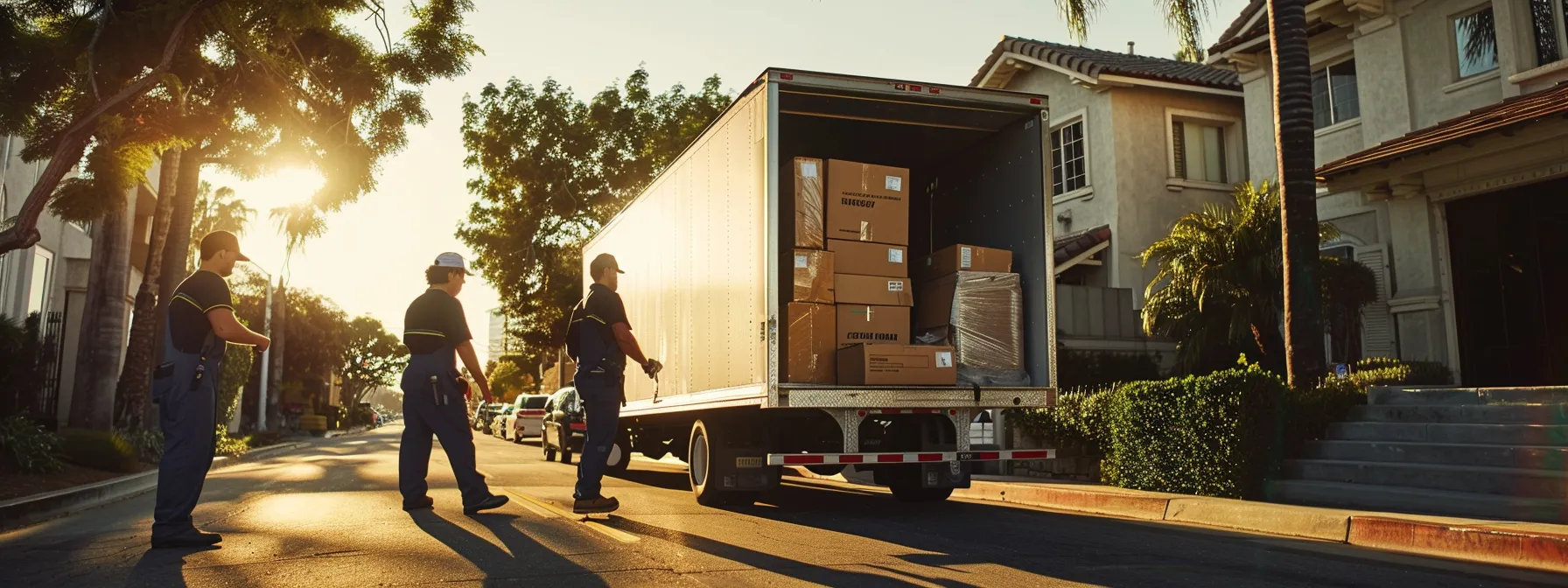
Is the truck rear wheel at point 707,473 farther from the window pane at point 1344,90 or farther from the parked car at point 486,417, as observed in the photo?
the parked car at point 486,417

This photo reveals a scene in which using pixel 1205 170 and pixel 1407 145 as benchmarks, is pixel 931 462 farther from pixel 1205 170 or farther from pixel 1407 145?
pixel 1205 170

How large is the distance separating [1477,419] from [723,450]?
6.50 meters

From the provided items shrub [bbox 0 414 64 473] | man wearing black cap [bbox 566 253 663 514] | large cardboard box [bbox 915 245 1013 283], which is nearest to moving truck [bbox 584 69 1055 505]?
large cardboard box [bbox 915 245 1013 283]

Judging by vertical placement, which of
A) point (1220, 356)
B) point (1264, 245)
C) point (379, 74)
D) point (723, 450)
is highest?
point (379, 74)

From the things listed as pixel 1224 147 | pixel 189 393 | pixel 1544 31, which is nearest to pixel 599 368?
pixel 189 393

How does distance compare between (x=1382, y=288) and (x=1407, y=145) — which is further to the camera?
(x=1382, y=288)

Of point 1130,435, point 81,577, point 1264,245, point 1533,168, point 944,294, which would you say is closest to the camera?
point 81,577

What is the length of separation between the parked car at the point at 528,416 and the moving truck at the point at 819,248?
72.1 feet

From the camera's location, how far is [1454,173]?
1340cm

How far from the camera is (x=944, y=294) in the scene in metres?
9.07

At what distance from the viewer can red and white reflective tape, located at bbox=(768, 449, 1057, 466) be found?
26.9 feet

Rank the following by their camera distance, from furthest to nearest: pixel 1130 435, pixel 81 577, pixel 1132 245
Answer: pixel 1132 245 → pixel 1130 435 → pixel 81 577

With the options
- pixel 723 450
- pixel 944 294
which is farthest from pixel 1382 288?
pixel 723 450

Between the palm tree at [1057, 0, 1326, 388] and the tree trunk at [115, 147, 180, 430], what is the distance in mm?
16205
